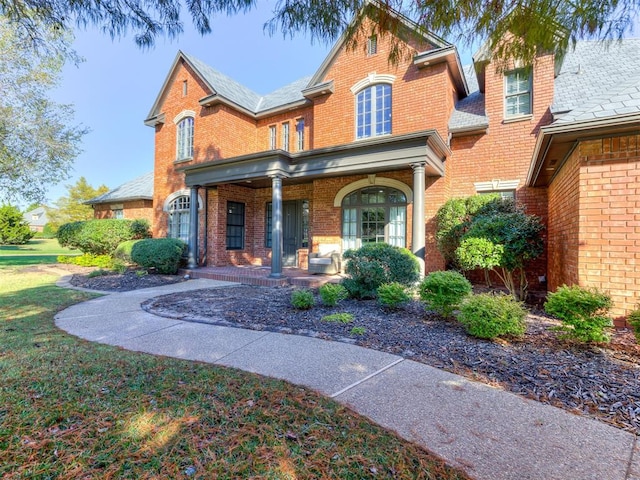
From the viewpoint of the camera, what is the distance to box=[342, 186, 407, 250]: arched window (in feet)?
32.9

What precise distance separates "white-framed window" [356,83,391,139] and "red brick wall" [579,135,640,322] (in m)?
6.20

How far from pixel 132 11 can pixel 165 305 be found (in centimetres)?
494

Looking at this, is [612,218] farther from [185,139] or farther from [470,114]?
[185,139]

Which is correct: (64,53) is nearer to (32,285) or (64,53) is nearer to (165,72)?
(32,285)

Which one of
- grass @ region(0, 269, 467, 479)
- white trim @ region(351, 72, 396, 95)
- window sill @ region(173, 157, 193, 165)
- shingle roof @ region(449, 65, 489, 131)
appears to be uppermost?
white trim @ region(351, 72, 396, 95)

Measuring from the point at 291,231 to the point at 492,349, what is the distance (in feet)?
31.3

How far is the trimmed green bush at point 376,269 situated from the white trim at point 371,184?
349cm

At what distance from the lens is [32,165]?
1501 centimetres

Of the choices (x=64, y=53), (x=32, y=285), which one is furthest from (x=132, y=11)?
(x=32, y=285)

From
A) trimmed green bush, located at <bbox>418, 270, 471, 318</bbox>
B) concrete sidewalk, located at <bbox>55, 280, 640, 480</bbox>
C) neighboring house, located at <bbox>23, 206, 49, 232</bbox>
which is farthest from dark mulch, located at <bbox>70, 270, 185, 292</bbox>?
neighboring house, located at <bbox>23, 206, 49, 232</bbox>

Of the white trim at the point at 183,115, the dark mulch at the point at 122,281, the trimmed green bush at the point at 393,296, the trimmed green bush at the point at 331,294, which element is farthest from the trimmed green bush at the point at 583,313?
the white trim at the point at 183,115

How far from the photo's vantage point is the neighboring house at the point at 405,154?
4617 millimetres

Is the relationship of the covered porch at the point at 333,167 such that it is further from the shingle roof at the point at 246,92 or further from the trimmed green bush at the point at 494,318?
the shingle roof at the point at 246,92

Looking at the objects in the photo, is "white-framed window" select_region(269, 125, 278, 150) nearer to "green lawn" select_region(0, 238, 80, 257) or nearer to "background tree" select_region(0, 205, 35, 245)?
"green lawn" select_region(0, 238, 80, 257)
